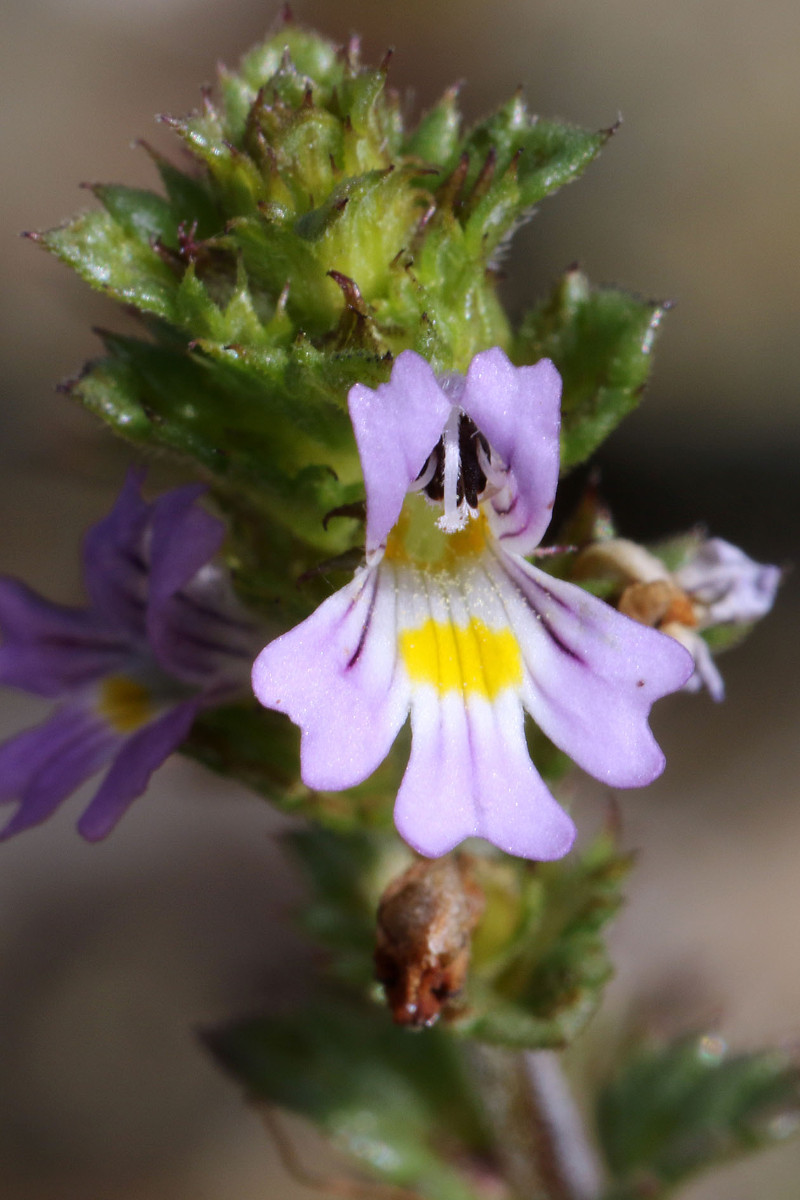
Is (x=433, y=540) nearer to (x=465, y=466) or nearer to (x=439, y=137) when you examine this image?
(x=465, y=466)

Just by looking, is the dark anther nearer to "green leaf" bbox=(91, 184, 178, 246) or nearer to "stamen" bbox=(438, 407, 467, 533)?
"stamen" bbox=(438, 407, 467, 533)

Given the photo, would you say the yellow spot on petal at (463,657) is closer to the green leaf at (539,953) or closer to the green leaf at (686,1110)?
the green leaf at (539,953)

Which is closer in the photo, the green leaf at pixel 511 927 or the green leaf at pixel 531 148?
the green leaf at pixel 531 148

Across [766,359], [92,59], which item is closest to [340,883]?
[766,359]

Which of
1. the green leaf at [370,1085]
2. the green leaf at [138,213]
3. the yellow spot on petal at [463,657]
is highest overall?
the green leaf at [138,213]

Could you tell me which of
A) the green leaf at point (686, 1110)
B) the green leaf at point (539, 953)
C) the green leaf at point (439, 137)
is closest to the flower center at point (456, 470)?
the green leaf at point (439, 137)

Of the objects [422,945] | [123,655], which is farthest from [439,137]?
[422,945]
